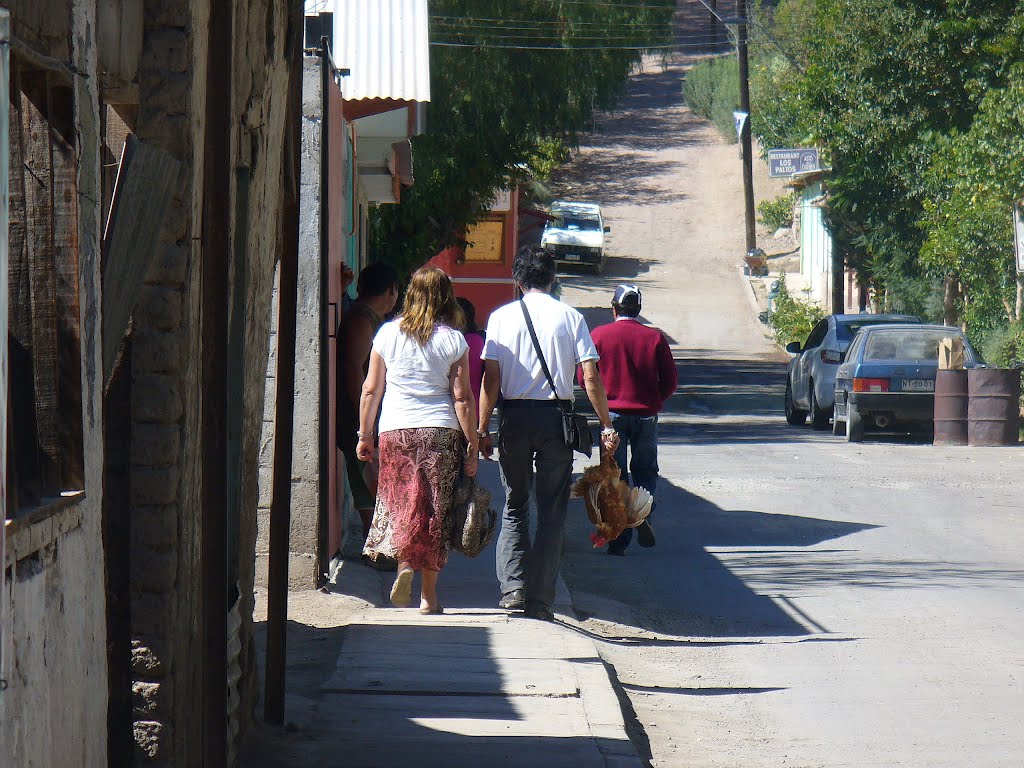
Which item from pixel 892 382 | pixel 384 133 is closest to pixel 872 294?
pixel 892 382

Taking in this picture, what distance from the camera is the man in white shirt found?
7234mm

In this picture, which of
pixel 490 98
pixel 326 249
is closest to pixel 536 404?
pixel 326 249

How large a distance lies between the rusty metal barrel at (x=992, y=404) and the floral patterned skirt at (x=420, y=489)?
11.7 meters

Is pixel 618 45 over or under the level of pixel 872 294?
over

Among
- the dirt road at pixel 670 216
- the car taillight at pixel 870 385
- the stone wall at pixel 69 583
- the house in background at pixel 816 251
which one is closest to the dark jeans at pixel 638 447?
the stone wall at pixel 69 583

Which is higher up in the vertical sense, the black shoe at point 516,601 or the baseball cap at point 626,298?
the baseball cap at point 626,298

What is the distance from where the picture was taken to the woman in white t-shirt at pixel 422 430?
700 cm

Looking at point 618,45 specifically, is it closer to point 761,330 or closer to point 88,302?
point 761,330

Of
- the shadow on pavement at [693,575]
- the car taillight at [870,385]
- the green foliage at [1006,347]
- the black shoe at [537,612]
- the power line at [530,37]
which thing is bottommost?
the shadow on pavement at [693,575]

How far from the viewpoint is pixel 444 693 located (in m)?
5.82

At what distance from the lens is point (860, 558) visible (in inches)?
384

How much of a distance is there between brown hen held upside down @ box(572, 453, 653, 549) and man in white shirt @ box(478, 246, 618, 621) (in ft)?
2.25

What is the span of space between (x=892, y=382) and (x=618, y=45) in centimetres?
965

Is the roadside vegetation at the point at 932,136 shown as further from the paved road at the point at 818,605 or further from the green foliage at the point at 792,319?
the green foliage at the point at 792,319
